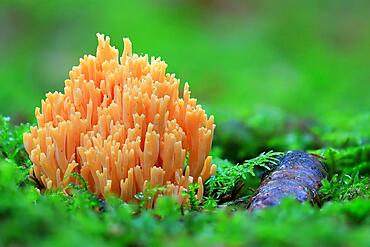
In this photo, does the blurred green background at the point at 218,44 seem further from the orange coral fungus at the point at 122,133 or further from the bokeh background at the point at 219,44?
the orange coral fungus at the point at 122,133

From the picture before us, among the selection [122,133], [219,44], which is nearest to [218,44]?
[219,44]

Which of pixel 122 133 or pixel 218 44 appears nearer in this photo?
pixel 122 133

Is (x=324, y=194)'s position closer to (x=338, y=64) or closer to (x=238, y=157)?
(x=238, y=157)

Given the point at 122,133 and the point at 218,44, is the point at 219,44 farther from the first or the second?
the point at 122,133

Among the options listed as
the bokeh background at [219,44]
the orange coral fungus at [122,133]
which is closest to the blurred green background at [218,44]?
the bokeh background at [219,44]

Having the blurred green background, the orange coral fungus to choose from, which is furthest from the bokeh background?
the orange coral fungus

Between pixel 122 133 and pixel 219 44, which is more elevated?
pixel 219 44

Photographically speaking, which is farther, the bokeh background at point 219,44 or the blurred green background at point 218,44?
the blurred green background at point 218,44
